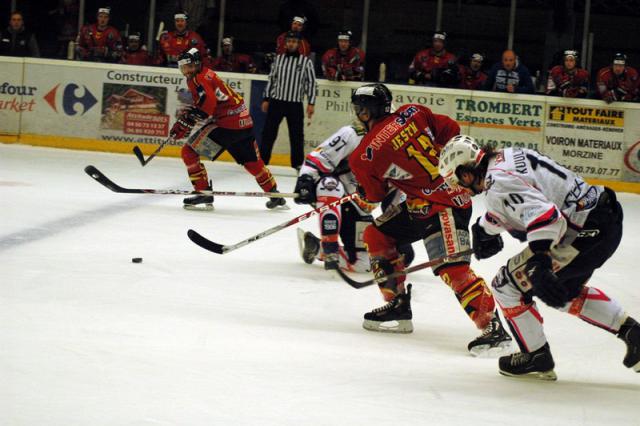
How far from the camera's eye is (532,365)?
12.1 ft

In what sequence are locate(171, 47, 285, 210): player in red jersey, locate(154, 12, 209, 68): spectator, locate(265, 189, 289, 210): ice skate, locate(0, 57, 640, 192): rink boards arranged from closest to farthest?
1. locate(171, 47, 285, 210): player in red jersey
2. locate(265, 189, 289, 210): ice skate
3. locate(0, 57, 640, 192): rink boards
4. locate(154, 12, 209, 68): spectator

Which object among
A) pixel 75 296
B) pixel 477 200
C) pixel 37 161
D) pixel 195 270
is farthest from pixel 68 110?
pixel 75 296

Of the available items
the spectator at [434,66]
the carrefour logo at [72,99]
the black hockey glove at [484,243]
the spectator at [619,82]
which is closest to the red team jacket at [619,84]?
the spectator at [619,82]

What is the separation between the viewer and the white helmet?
3576mm

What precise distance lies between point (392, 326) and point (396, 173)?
652mm

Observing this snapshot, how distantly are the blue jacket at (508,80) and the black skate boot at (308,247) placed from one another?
198 inches

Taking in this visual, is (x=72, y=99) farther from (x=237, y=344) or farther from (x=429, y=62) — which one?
(x=237, y=344)

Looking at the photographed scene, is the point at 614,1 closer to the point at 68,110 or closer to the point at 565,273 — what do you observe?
the point at 68,110

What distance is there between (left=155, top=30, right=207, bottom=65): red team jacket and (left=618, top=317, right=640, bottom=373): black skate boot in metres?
8.00

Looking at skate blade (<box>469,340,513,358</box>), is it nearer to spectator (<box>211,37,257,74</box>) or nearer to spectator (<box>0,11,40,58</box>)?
spectator (<box>211,37,257,74</box>)

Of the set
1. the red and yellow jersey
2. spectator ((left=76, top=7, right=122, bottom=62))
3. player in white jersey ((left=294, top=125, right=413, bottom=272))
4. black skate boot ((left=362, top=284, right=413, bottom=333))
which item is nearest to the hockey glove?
the red and yellow jersey

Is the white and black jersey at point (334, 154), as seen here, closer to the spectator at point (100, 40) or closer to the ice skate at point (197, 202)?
the ice skate at point (197, 202)

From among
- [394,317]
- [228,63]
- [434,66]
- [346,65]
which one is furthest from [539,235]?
[228,63]

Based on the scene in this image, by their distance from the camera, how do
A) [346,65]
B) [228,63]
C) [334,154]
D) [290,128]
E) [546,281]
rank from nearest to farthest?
[546,281] → [334,154] → [290,128] → [346,65] → [228,63]
